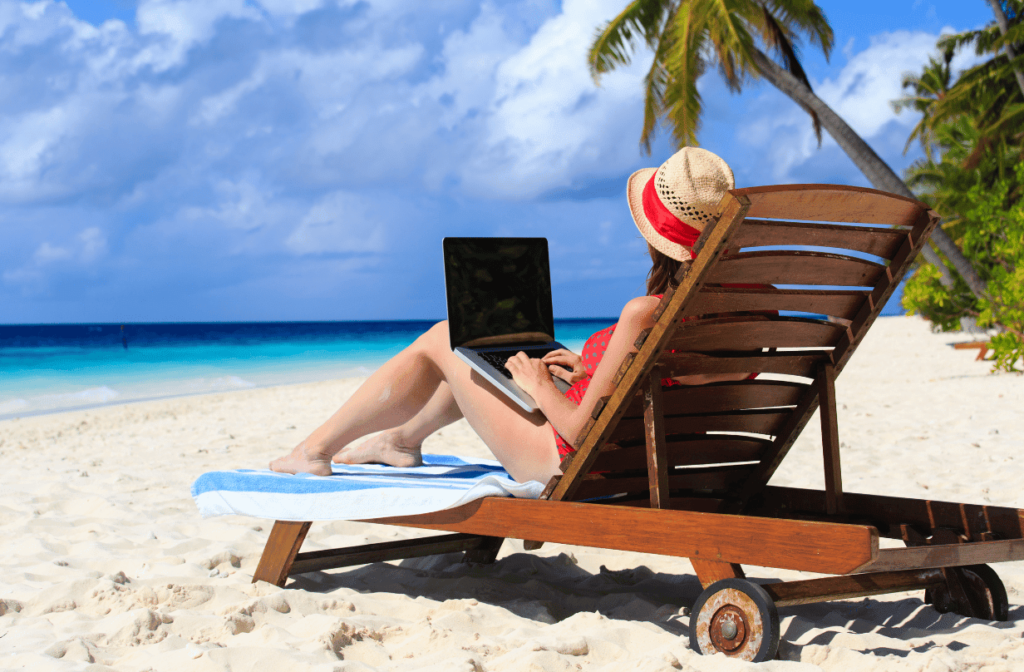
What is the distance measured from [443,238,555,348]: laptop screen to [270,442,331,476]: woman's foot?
716 mm

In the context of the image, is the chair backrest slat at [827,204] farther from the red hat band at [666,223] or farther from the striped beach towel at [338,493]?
the striped beach towel at [338,493]

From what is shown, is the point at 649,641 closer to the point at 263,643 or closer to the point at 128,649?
the point at 263,643

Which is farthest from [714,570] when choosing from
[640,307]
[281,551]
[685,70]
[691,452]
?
[685,70]

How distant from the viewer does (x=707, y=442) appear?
8.13 feet

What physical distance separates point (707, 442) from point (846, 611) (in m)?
0.67

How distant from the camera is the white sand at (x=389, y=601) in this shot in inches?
77.1

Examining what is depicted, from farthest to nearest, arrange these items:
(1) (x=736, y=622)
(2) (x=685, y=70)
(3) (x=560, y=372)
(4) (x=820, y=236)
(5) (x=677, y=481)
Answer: (2) (x=685, y=70) < (3) (x=560, y=372) < (5) (x=677, y=481) < (4) (x=820, y=236) < (1) (x=736, y=622)

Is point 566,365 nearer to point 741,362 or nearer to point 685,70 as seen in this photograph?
point 741,362

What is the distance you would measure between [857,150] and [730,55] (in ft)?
9.37

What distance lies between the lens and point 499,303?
2.91 meters

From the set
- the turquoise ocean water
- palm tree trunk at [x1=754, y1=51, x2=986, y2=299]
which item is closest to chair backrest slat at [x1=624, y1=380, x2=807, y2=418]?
palm tree trunk at [x1=754, y1=51, x2=986, y2=299]

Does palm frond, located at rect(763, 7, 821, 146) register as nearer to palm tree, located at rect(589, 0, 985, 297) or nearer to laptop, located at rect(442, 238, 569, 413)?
palm tree, located at rect(589, 0, 985, 297)

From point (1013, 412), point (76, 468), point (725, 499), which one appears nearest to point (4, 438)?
point (76, 468)

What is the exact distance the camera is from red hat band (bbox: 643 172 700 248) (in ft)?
7.16
